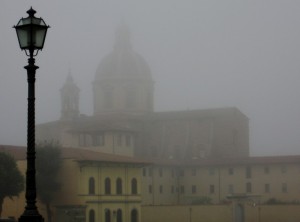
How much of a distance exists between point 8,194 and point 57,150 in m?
9.71

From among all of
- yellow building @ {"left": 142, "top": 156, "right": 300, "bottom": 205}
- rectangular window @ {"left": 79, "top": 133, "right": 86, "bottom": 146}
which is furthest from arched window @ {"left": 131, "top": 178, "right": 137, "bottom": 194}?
rectangular window @ {"left": 79, "top": 133, "right": 86, "bottom": 146}

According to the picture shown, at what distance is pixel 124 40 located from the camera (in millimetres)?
108500

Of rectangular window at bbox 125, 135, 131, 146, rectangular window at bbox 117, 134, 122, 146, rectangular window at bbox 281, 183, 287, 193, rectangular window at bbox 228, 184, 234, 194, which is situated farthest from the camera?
rectangular window at bbox 125, 135, 131, 146

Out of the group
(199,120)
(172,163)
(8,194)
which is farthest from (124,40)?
(8,194)

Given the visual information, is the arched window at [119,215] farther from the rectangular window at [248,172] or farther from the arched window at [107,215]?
the rectangular window at [248,172]

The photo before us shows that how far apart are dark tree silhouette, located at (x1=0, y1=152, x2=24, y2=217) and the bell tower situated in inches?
1507

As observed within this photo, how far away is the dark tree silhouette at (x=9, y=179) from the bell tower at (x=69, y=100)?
126 ft

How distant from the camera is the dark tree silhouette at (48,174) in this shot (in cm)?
6575

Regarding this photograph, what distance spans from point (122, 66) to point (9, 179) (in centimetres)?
4559

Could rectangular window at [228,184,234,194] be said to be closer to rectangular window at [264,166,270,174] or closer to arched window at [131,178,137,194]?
rectangular window at [264,166,270,174]

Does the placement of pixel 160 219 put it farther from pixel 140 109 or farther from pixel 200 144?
pixel 140 109

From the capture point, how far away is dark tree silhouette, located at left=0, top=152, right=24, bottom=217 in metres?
59.6

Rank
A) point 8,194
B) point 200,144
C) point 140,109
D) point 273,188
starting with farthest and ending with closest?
1. point 140,109
2. point 200,144
3. point 273,188
4. point 8,194

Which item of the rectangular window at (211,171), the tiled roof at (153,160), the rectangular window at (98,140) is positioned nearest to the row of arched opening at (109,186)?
the tiled roof at (153,160)
